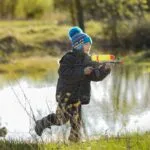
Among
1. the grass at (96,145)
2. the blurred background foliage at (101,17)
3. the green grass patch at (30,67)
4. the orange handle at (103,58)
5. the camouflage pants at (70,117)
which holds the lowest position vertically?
the grass at (96,145)

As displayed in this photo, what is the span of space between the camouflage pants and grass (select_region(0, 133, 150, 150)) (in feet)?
1.07

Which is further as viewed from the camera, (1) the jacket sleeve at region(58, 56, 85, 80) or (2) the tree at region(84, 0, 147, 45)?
(2) the tree at region(84, 0, 147, 45)

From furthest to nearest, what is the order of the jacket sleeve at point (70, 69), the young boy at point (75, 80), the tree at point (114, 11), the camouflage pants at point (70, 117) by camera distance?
the tree at point (114, 11)
the jacket sleeve at point (70, 69)
the young boy at point (75, 80)
the camouflage pants at point (70, 117)

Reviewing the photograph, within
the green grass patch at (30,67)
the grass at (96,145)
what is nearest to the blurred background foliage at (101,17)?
the green grass patch at (30,67)

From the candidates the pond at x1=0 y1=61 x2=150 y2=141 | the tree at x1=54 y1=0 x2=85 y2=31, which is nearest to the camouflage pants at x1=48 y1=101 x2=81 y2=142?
the pond at x1=0 y1=61 x2=150 y2=141

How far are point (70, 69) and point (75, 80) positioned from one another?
207 mm

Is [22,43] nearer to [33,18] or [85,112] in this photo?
[33,18]

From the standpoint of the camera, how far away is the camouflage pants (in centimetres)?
802

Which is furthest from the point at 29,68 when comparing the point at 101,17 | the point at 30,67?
the point at 101,17

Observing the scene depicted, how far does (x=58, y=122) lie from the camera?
329 inches

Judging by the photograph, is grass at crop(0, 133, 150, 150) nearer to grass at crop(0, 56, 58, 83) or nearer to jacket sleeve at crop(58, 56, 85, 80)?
jacket sleeve at crop(58, 56, 85, 80)

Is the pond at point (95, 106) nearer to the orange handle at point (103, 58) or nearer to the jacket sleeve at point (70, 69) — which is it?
the jacket sleeve at point (70, 69)

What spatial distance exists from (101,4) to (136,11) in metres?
1.74

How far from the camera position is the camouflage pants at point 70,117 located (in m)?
8.02
